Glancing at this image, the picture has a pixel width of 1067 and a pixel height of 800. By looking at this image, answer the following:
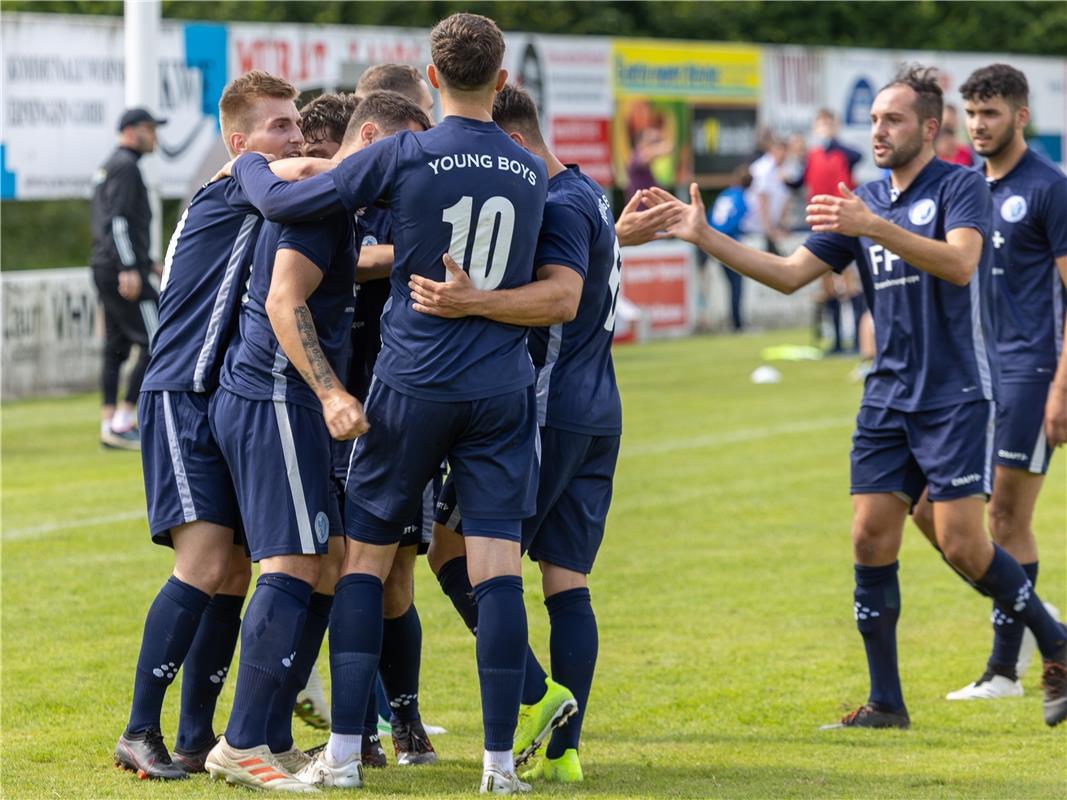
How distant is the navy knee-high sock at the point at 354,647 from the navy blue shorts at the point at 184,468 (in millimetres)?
541

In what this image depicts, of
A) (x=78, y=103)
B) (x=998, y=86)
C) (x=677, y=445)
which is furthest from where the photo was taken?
(x=78, y=103)

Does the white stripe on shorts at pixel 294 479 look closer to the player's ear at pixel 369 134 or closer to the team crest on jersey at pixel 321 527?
the team crest on jersey at pixel 321 527

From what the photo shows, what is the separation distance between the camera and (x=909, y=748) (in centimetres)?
612

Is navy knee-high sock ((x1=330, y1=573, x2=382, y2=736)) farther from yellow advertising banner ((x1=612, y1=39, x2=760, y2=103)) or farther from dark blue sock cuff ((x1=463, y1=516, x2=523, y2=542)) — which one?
yellow advertising banner ((x1=612, y1=39, x2=760, y2=103))

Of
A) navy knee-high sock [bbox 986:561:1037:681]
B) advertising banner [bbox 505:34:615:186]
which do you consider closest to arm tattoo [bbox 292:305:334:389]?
navy knee-high sock [bbox 986:561:1037:681]

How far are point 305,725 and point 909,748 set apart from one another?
2257mm

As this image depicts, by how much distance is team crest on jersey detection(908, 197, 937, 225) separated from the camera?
20.9 feet

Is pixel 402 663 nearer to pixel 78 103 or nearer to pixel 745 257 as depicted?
pixel 745 257

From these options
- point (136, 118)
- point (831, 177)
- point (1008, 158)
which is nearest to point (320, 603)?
point (1008, 158)

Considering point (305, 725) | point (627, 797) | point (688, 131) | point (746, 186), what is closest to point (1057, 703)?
point (627, 797)

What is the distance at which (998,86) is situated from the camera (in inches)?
278

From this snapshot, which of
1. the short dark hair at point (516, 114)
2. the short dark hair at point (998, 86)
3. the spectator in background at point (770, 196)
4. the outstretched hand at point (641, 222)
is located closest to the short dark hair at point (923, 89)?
the short dark hair at point (998, 86)

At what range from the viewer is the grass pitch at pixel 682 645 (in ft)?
18.5

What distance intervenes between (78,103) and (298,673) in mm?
14178
